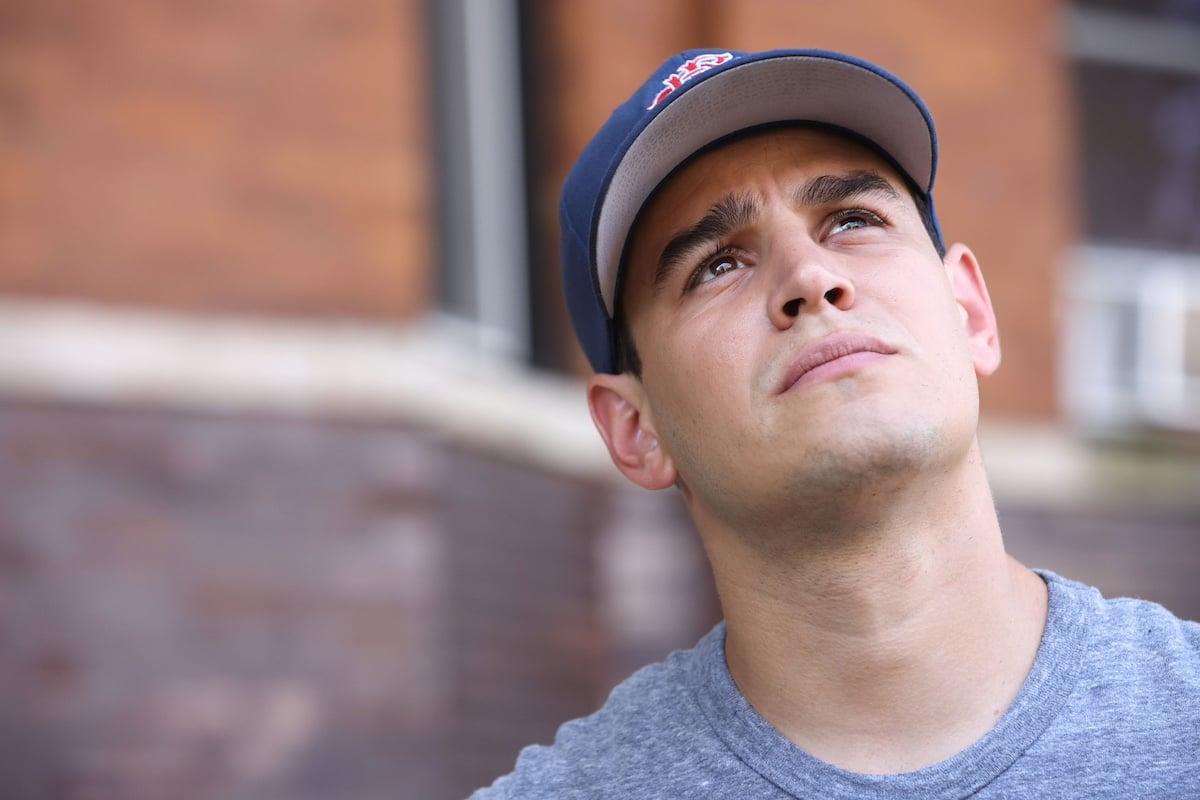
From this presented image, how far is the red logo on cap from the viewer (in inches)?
88.4

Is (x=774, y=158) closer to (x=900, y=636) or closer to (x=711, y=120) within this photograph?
(x=711, y=120)

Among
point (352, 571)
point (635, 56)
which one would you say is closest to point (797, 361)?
point (352, 571)

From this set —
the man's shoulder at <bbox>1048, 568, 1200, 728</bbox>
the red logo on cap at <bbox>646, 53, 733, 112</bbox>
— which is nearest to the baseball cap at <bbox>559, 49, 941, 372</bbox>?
the red logo on cap at <bbox>646, 53, 733, 112</bbox>

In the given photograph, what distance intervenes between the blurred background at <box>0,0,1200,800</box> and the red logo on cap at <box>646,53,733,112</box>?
262cm

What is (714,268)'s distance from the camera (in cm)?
228

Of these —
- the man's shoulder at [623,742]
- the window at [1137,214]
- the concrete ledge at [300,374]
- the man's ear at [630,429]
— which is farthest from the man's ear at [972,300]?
the window at [1137,214]

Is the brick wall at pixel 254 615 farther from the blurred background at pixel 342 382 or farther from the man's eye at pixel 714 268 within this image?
the man's eye at pixel 714 268

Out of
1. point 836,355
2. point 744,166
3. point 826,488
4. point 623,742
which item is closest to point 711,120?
point 744,166

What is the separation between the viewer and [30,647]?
13.8 ft

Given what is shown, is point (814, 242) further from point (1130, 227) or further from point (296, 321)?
point (1130, 227)

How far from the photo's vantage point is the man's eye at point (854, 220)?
2264 millimetres

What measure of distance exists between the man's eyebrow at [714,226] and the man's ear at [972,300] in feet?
1.22

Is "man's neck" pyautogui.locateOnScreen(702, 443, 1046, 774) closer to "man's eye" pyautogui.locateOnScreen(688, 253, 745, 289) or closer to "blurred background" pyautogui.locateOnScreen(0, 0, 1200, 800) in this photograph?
"man's eye" pyautogui.locateOnScreen(688, 253, 745, 289)

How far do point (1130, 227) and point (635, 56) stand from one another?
118 inches
